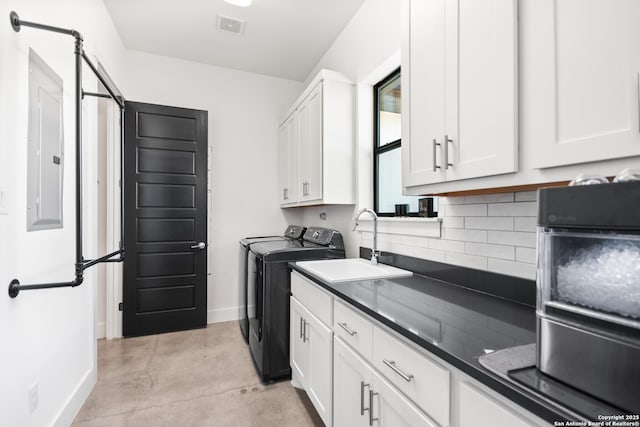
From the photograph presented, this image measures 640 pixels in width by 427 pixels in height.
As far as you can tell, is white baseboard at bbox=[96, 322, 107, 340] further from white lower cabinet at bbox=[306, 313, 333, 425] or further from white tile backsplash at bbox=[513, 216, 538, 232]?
white tile backsplash at bbox=[513, 216, 538, 232]

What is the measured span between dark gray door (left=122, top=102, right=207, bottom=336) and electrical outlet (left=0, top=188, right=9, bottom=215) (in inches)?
76.2

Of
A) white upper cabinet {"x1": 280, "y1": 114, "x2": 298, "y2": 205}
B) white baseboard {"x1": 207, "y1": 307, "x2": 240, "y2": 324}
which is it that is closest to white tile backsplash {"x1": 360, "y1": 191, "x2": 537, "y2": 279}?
white upper cabinet {"x1": 280, "y1": 114, "x2": 298, "y2": 205}

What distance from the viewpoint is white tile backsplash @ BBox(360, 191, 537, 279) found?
1.26m

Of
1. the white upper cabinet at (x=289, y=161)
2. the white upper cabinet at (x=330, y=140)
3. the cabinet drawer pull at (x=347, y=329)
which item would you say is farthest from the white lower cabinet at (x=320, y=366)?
the white upper cabinet at (x=289, y=161)

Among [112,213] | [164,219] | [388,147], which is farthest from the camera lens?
[164,219]

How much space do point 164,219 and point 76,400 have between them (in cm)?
171

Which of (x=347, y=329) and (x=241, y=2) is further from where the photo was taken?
(x=241, y=2)

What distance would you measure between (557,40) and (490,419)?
3.35 feet

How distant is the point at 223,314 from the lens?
3641 millimetres

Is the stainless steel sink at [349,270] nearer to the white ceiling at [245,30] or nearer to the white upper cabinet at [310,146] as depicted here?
the white upper cabinet at [310,146]

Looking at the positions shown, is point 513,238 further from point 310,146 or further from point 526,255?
point 310,146

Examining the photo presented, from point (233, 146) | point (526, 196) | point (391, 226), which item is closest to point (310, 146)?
point (391, 226)

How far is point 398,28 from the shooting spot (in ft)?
6.75

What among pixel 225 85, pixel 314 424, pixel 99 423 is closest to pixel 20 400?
pixel 99 423
